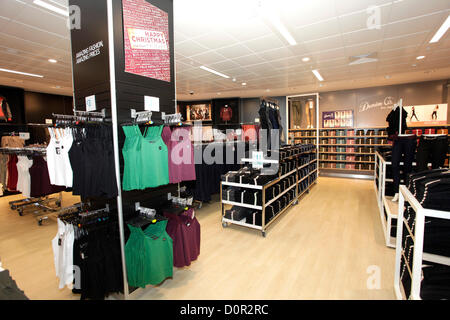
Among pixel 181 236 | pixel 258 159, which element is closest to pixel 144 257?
pixel 181 236

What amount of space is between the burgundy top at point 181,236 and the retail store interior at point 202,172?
2 cm

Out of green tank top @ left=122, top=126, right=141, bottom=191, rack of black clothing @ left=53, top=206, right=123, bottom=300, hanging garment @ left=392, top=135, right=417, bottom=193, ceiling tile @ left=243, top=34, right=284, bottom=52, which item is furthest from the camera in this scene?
ceiling tile @ left=243, top=34, right=284, bottom=52

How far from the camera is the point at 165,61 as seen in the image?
275 cm

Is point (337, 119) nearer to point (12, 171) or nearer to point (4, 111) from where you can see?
point (12, 171)

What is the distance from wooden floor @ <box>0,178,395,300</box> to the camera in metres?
2.42

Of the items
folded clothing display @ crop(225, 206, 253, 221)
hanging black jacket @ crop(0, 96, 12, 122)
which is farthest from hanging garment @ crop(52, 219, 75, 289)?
hanging black jacket @ crop(0, 96, 12, 122)

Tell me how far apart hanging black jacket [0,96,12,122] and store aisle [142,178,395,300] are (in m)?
7.53

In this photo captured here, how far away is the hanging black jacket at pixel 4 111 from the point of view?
23.2 ft

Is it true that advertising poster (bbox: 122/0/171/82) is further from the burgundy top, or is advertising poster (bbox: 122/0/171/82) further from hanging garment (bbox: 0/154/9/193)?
hanging garment (bbox: 0/154/9/193)

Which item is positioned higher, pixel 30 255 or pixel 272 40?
pixel 272 40

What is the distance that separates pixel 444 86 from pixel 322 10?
26.0ft

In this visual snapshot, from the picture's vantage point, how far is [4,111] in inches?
281

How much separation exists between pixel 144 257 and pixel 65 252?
72 centimetres

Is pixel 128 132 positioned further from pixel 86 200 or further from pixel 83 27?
pixel 83 27
